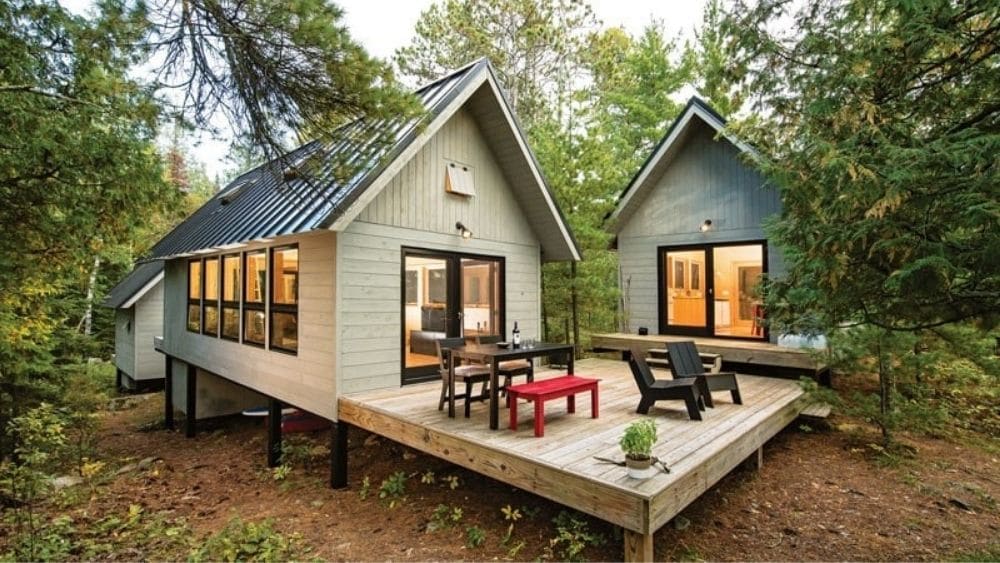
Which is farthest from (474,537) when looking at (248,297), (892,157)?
(248,297)

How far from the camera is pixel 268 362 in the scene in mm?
Result: 7141

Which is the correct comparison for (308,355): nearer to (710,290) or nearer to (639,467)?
(639,467)

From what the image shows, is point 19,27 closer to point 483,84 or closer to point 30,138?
point 30,138

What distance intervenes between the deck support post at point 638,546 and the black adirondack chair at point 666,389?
81.0 inches

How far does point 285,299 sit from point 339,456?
2344mm

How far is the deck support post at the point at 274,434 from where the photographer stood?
23.1 ft

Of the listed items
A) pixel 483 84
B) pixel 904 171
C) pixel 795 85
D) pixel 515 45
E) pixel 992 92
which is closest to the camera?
pixel 904 171

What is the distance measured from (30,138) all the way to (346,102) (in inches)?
140

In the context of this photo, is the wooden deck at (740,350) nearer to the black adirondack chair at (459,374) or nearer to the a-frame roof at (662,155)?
the a-frame roof at (662,155)

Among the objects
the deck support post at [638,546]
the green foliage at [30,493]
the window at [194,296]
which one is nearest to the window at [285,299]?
the green foliage at [30,493]

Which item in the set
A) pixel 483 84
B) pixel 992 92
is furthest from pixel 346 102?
pixel 992 92

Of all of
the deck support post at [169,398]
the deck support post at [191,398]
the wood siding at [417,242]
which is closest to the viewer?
the wood siding at [417,242]

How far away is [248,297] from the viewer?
7668 millimetres

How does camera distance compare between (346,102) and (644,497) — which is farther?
(346,102)
